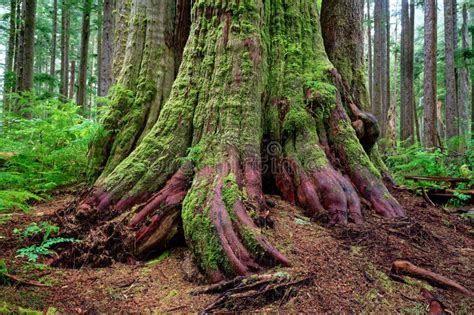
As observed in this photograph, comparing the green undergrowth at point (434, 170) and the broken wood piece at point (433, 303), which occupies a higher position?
the green undergrowth at point (434, 170)

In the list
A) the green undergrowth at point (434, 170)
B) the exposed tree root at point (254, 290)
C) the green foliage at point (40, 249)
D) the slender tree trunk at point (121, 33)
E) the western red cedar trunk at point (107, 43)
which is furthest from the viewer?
the western red cedar trunk at point (107, 43)

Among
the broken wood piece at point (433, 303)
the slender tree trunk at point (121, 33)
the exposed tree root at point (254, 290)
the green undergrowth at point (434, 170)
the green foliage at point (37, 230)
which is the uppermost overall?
the slender tree trunk at point (121, 33)

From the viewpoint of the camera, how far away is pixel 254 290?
7.81 feet

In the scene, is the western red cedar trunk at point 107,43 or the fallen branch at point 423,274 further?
→ the western red cedar trunk at point 107,43

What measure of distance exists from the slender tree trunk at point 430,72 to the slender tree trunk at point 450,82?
3.40 m

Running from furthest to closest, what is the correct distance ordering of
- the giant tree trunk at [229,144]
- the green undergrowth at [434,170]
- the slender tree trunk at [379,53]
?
1. the slender tree trunk at [379,53]
2. the green undergrowth at [434,170]
3. the giant tree trunk at [229,144]

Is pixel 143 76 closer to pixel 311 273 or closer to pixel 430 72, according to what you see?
pixel 311 273

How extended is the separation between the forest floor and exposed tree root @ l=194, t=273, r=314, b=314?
0.12ft

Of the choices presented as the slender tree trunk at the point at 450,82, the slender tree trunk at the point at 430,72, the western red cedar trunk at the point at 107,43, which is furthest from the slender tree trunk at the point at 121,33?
the slender tree trunk at the point at 450,82

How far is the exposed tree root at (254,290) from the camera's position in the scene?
2.29 metres

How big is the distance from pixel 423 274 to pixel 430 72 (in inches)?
375

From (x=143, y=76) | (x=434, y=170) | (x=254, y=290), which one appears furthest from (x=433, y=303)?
(x=434, y=170)

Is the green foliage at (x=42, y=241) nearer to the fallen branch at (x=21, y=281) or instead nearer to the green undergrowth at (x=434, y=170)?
the fallen branch at (x=21, y=281)

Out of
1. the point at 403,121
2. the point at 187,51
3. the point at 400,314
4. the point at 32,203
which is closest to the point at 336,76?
the point at 187,51
